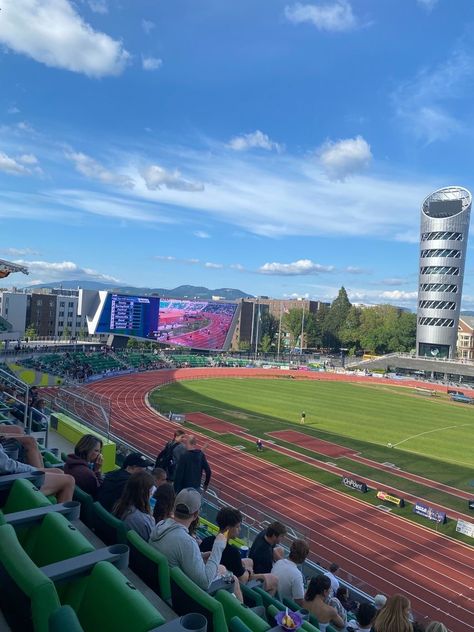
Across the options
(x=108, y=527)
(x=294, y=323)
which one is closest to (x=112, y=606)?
(x=108, y=527)

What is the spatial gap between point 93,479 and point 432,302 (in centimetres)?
8086

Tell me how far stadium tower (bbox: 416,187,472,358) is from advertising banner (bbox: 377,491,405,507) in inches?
2530

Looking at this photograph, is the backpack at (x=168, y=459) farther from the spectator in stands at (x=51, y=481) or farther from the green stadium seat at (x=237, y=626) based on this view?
the green stadium seat at (x=237, y=626)

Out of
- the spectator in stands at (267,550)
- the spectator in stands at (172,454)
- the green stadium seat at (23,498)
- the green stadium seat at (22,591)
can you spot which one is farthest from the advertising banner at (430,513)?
the green stadium seat at (22,591)

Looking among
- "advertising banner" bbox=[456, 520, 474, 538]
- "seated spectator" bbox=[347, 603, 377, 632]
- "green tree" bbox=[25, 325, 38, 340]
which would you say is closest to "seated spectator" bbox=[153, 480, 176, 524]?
"seated spectator" bbox=[347, 603, 377, 632]

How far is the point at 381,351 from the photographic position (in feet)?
318

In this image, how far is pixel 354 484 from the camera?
830 inches

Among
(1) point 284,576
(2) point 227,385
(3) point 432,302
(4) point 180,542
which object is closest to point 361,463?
(1) point 284,576

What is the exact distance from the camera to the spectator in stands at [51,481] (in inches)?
169

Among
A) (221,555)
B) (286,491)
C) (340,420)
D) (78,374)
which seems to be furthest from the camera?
(78,374)

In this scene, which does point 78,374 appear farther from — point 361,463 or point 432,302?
point 432,302

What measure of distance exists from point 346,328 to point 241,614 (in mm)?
102593

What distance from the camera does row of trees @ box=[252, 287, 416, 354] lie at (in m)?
94.3

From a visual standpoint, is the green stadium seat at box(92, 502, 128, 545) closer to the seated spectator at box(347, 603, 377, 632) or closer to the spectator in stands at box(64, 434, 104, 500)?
the spectator in stands at box(64, 434, 104, 500)
